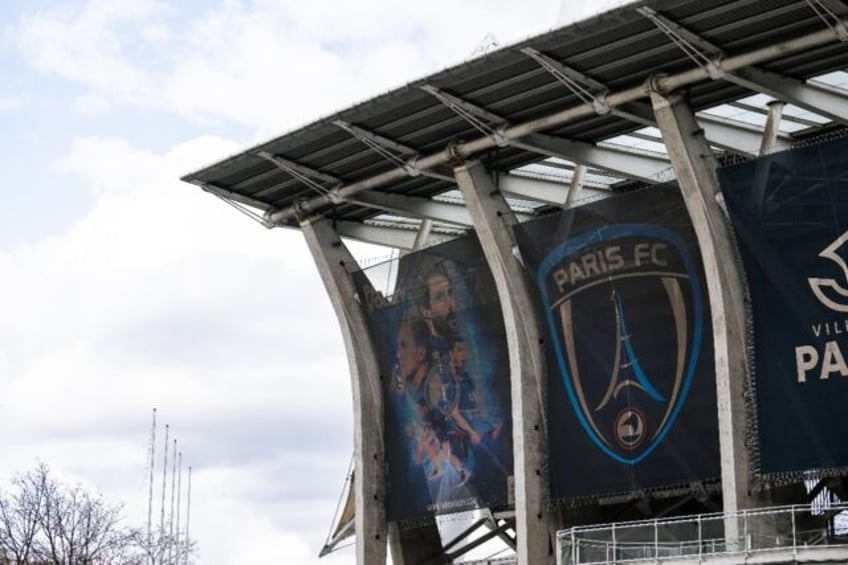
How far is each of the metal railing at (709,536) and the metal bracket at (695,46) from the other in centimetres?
1220

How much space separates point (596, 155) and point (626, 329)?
572 centimetres

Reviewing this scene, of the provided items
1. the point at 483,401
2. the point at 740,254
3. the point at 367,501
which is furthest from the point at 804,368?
the point at 367,501

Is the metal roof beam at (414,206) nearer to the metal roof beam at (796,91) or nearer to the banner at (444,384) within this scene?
the banner at (444,384)

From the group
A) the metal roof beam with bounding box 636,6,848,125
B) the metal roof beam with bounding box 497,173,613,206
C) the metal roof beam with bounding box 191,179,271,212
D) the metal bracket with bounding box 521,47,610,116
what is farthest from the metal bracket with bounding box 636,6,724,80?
the metal roof beam with bounding box 191,179,271,212

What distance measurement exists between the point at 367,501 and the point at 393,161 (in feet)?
37.1

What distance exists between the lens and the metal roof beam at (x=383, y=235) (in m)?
58.4

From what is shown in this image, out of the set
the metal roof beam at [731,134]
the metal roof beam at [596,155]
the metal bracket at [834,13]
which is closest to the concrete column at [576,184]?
the metal roof beam at [596,155]

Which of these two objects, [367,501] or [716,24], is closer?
[716,24]

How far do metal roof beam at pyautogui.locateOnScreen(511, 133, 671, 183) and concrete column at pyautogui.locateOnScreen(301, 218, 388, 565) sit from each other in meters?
9.32

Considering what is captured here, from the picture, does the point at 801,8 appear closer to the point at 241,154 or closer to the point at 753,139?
the point at 753,139

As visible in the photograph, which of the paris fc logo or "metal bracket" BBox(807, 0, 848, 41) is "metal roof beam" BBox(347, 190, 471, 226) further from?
"metal bracket" BBox(807, 0, 848, 41)

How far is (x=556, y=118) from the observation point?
159 ft

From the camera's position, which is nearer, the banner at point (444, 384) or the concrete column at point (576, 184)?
the banner at point (444, 384)

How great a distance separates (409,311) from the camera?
182ft
